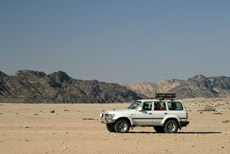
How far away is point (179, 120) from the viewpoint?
23109mm

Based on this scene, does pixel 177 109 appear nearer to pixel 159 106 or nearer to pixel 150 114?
pixel 159 106

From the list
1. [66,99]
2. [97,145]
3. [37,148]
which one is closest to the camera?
[37,148]

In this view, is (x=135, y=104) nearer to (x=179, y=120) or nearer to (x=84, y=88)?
(x=179, y=120)

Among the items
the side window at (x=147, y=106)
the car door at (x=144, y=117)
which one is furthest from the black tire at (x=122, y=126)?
the side window at (x=147, y=106)

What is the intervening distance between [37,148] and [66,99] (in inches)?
6065

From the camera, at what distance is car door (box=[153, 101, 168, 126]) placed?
22.9 m

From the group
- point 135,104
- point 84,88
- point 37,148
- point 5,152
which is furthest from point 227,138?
point 84,88

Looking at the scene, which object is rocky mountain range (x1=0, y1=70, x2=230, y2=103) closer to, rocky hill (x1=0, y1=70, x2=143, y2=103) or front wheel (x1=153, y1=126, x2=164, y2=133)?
rocky hill (x1=0, y1=70, x2=143, y2=103)

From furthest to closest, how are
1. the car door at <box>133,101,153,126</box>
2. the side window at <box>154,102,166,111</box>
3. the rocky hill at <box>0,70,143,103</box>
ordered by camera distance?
the rocky hill at <box>0,70,143,103</box>, the side window at <box>154,102,166,111</box>, the car door at <box>133,101,153,126</box>

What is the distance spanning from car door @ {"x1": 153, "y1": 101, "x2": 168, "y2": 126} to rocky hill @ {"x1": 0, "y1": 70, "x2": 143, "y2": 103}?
134 m

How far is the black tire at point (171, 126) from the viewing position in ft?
75.8

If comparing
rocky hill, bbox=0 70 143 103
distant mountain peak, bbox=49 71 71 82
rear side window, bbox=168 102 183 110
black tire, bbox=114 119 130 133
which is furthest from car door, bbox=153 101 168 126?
distant mountain peak, bbox=49 71 71 82

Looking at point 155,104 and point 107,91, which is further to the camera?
point 107,91

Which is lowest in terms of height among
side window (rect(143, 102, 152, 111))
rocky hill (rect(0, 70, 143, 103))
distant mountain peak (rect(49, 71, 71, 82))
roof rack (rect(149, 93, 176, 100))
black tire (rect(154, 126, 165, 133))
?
black tire (rect(154, 126, 165, 133))
